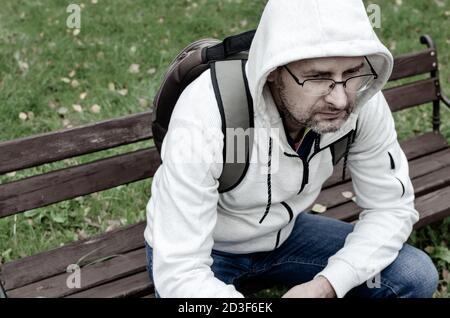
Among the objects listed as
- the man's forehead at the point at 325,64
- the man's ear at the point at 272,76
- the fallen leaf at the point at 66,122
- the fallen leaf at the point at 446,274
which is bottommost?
the fallen leaf at the point at 446,274

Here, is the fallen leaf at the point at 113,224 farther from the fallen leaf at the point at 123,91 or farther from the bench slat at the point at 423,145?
the bench slat at the point at 423,145

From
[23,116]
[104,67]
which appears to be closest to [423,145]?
[104,67]

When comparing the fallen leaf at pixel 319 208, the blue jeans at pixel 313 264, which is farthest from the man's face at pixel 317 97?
the fallen leaf at pixel 319 208

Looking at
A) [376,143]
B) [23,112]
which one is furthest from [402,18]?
[376,143]

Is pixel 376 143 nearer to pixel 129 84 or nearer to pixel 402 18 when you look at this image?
pixel 129 84

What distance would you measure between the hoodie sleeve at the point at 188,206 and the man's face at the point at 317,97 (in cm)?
23

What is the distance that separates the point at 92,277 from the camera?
8.35 feet

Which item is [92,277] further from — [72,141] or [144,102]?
[144,102]

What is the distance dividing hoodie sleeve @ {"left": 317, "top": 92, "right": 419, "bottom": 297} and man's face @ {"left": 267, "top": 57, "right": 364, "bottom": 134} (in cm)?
28

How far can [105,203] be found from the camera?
11.9 feet

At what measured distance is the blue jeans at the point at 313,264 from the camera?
2.33 meters

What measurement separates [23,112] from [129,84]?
82cm

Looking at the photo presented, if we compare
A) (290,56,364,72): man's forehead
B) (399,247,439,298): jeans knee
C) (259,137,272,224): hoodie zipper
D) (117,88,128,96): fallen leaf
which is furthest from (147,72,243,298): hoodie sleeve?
(117,88,128,96): fallen leaf

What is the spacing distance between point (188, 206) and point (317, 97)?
0.52m
